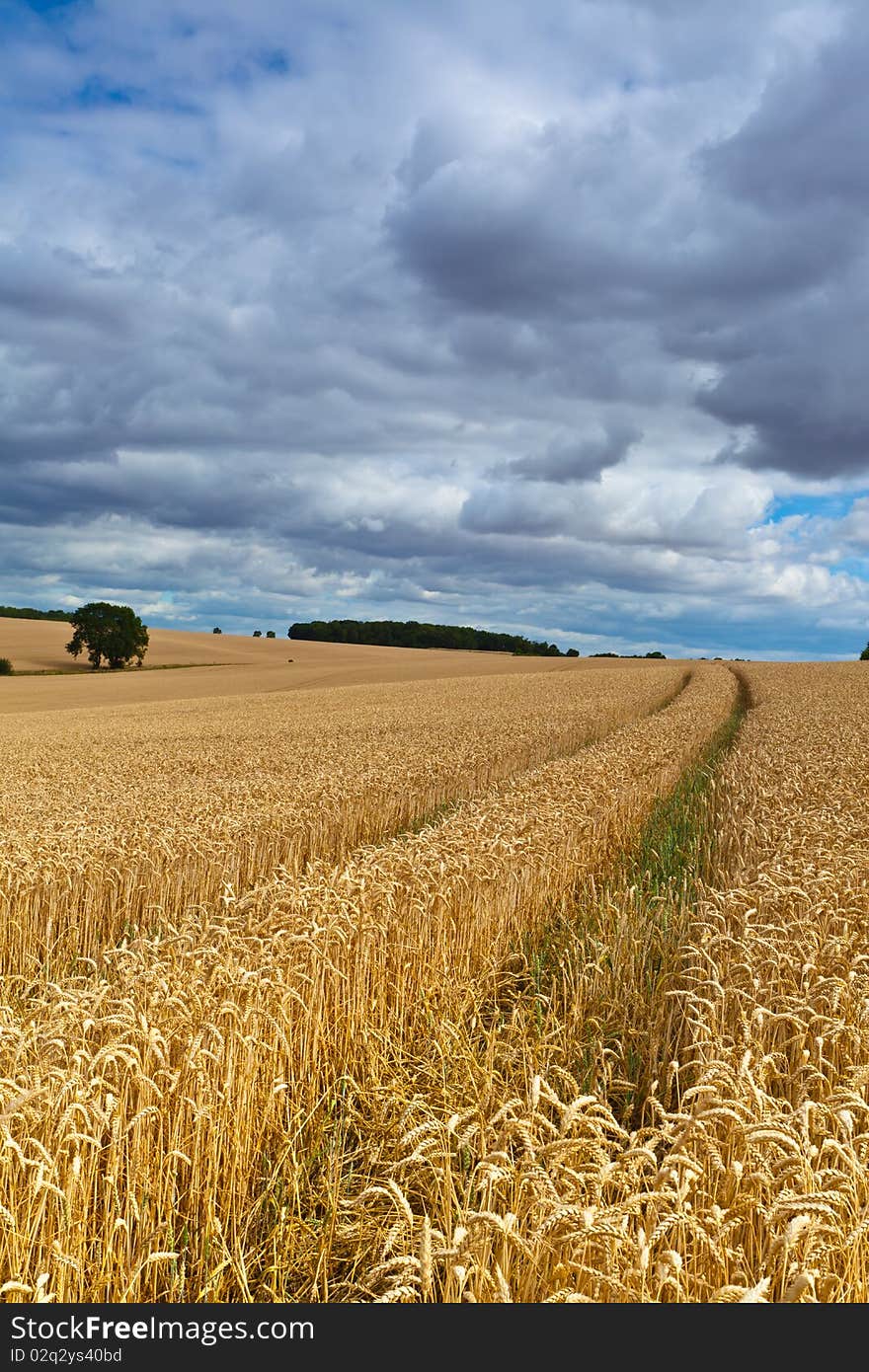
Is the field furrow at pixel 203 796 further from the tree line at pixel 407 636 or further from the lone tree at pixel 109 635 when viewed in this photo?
the tree line at pixel 407 636

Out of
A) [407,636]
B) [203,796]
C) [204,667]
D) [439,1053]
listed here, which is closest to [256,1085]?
[439,1053]

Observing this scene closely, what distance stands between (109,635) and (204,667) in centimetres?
1095

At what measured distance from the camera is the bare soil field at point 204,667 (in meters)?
64.4

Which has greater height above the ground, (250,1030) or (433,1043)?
(250,1030)

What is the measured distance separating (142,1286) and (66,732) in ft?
94.8

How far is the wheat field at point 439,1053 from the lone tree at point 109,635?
8750 cm

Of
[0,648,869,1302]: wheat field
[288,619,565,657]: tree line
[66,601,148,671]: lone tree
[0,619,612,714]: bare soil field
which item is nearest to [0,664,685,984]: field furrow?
[0,648,869,1302]: wheat field

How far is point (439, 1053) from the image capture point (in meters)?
5.93

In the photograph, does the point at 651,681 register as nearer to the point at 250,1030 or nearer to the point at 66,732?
the point at 66,732

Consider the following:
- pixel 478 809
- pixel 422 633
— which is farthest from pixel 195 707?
pixel 422 633

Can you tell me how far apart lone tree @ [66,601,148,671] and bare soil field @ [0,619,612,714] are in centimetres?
232

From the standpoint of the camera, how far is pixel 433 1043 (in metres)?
6.36
